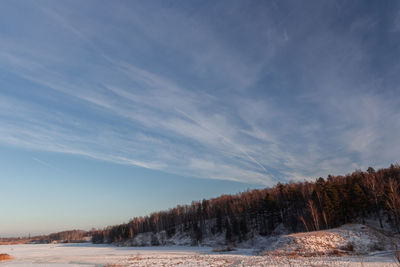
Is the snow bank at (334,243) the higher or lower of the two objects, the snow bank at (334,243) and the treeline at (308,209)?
the lower

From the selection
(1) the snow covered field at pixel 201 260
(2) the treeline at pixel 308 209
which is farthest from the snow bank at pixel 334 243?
(2) the treeline at pixel 308 209

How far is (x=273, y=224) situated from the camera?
263 ft

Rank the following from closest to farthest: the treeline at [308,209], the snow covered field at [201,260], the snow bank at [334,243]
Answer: the snow covered field at [201,260] < the snow bank at [334,243] < the treeline at [308,209]

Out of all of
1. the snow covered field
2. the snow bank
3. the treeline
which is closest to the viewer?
the snow covered field

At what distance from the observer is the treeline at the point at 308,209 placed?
5884 cm

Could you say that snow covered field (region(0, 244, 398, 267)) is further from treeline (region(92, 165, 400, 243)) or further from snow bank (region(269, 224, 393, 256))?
treeline (region(92, 165, 400, 243))

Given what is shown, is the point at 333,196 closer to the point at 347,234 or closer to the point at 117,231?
Result: the point at 347,234

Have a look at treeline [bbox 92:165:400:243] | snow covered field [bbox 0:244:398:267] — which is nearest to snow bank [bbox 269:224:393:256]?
snow covered field [bbox 0:244:398:267]

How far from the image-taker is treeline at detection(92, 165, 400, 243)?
193 feet

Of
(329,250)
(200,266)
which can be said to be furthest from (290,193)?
(200,266)

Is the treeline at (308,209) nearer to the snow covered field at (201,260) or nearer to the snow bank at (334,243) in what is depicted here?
the snow bank at (334,243)

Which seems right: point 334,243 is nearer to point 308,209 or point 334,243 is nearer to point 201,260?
point 201,260

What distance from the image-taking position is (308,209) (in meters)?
66.0

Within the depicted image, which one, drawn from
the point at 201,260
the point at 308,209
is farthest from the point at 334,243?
the point at 308,209
